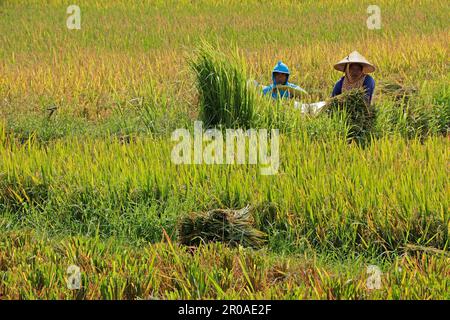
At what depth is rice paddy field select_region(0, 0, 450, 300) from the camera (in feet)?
13.9

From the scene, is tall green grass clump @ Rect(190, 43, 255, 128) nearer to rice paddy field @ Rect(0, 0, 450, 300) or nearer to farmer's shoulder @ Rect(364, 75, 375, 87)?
rice paddy field @ Rect(0, 0, 450, 300)

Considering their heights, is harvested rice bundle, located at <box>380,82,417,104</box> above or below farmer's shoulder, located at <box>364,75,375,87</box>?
below

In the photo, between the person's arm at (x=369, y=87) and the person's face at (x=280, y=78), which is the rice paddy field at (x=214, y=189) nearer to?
the person's arm at (x=369, y=87)

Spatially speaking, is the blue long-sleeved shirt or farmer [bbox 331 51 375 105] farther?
farmer [bbox 331 51 375 105]

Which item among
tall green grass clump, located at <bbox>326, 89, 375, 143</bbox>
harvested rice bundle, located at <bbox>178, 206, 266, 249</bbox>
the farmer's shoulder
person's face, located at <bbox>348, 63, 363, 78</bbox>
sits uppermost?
person's face, located at <bbox>348, 63, 363, 78</bbox>

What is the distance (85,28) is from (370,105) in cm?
753

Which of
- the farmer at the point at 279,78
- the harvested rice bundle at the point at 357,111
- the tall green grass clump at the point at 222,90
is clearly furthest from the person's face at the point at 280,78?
the harvested rice bundle at the point at 357,111

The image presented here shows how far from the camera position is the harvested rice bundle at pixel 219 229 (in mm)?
4934

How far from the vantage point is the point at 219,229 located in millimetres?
4930

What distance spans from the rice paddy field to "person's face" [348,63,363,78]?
29 cm
